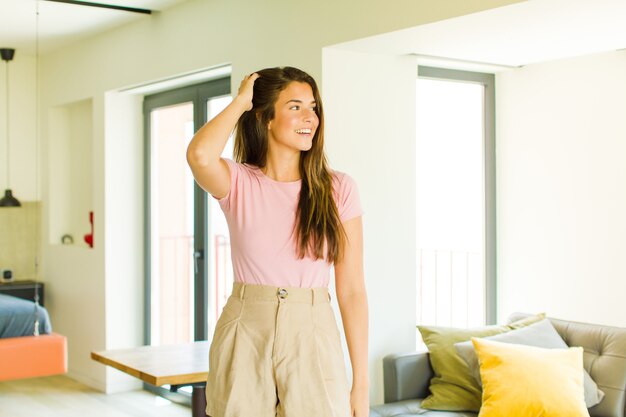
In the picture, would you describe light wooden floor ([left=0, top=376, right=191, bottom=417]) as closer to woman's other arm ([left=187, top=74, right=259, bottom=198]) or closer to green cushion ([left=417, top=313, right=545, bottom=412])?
green cushion ([left=417, top=313, right=545, bottom=412])

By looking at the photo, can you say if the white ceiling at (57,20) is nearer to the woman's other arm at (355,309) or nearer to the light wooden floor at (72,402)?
the light wooden floor at (72,402)

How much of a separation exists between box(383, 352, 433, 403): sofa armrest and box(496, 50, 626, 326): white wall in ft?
2.74

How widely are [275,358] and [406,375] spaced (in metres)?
1.97

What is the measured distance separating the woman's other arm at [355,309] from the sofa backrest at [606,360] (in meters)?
1.83

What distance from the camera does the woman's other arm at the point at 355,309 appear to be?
82.9 inches

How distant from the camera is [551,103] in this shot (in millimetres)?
4320

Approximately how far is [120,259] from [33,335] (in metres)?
0.74

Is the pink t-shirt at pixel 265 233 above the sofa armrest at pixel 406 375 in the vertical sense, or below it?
above

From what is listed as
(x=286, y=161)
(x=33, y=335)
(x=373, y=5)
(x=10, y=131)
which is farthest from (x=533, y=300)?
(x=10, y=131)

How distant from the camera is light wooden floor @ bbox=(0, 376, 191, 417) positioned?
17.8ft

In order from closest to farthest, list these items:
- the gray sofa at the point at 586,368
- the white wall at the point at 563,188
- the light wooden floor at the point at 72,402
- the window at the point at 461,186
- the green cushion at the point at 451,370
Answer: the gray sofa at the point at 586,368 < the green cushion at the point at 451,370 < the white wall at the point at 563,188 < the window at the point at 461,186 < the light wooden floor at the point at 72,402

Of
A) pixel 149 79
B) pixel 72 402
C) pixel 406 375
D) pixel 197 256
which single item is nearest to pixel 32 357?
pixel 72 402

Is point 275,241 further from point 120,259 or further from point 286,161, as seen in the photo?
point 120,259

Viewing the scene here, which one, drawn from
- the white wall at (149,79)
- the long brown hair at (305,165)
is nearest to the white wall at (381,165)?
the white wall at (149,79)
